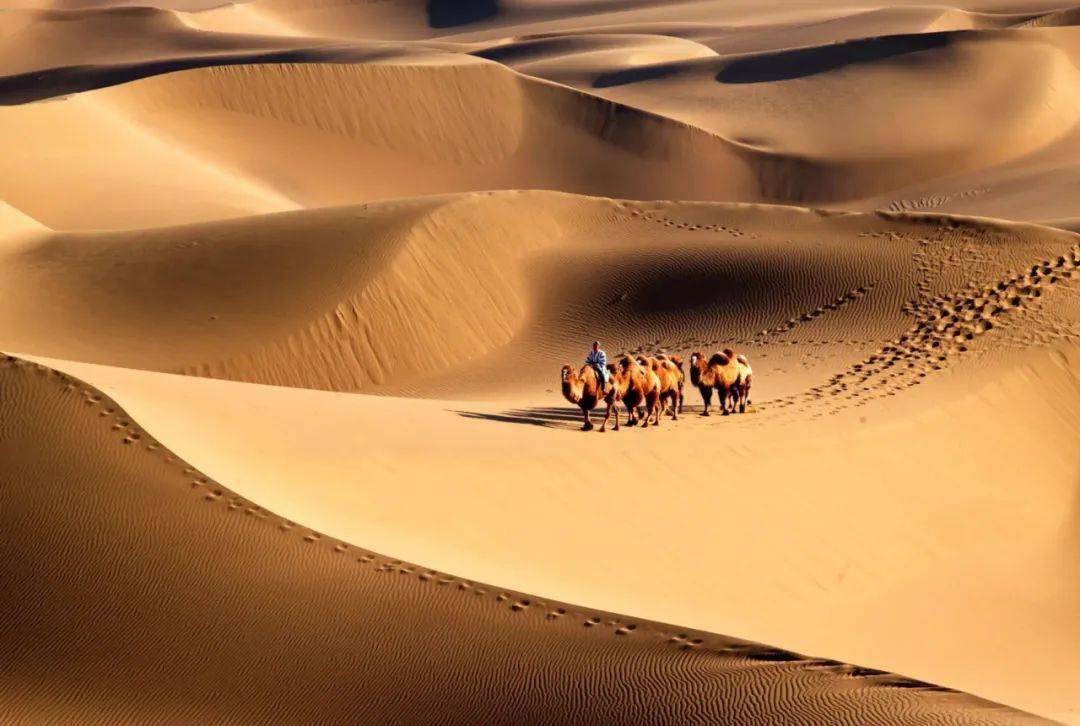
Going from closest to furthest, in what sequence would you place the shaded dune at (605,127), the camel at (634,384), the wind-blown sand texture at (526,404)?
the wind-blown sand texture at (526,404)
the camel at (634,384)
the shaded dune at (605,127)

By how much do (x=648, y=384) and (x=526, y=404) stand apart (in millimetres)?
2997

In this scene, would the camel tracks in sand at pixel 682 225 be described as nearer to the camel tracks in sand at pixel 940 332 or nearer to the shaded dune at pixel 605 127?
the camel tracks in sand at pixel 940 332

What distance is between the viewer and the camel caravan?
17.1 m

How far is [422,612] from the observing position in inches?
460

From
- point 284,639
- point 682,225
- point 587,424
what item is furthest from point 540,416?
point 682,225

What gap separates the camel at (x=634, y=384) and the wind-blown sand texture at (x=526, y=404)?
53cm

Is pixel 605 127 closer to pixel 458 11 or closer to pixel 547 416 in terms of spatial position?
pixel 547 416

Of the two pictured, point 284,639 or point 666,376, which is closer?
point 284,639

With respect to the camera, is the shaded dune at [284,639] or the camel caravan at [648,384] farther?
the camel caravan at [648,384]

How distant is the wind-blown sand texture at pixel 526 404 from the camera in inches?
457

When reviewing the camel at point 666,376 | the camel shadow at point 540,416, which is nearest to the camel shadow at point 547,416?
the camel shadow at point 540,416

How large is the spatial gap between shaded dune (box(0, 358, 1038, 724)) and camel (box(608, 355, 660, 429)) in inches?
224

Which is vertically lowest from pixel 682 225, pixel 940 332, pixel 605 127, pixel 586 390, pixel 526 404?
pixel 586 390

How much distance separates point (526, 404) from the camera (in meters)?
20.3
